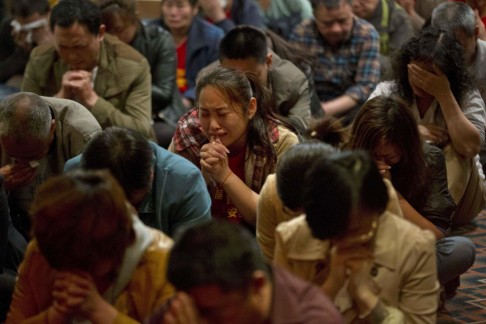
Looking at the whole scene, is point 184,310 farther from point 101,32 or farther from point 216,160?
point 101,32

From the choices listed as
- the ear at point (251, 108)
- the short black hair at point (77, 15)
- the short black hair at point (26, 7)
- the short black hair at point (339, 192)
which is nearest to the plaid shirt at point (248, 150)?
the ear at point (251, 108)

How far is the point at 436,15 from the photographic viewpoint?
176 inches

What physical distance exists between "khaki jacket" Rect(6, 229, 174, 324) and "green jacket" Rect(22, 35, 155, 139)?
6.70 ft

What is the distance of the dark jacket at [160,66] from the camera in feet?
16.2

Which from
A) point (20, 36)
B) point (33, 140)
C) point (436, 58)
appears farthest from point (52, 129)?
point (20, 36)

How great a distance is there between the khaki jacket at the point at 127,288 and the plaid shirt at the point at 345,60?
3075 millimetres

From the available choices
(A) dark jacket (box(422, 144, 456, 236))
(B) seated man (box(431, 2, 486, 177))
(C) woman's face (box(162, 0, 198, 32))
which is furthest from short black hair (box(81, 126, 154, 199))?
(C) woman's face (box(162, 0, 198, 32))

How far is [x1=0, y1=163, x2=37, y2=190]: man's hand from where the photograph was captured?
3402 mm

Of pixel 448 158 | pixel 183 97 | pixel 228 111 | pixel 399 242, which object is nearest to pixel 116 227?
pixel 399 242

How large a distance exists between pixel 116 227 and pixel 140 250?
0.44ft

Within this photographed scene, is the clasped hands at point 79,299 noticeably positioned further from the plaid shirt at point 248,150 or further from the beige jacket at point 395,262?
the plaid shirt at point 248,150

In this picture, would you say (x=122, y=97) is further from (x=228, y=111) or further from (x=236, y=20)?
(x=236, y=20)

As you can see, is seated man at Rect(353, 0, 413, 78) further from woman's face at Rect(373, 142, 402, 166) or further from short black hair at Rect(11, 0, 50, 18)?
woman's face at Rect(373, 142, 402, 166)

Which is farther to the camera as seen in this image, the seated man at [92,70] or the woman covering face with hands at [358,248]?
the seated man at [92,70]
